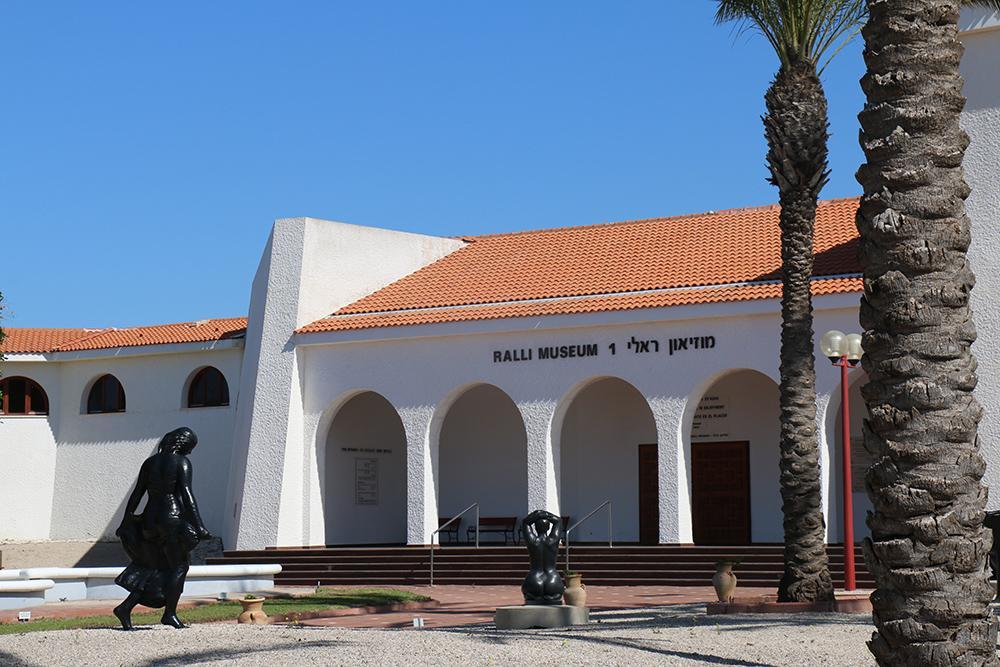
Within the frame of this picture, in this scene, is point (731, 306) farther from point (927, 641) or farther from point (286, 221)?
point (927, 641)

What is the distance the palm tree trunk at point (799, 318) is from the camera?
54.2 feet

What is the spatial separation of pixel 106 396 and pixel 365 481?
268 inches

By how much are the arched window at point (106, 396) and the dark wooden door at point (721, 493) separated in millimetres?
13419

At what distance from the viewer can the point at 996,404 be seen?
21.5 m

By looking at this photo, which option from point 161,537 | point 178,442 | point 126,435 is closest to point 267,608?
point 178,442

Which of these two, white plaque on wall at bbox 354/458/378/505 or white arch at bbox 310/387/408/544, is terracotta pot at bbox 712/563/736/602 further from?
white plaque on wall at bbox 354/458/378/505

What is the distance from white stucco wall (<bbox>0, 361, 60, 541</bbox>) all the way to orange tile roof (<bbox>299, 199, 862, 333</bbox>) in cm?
812

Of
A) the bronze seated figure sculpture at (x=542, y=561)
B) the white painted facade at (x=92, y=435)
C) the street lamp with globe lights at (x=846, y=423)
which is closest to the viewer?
the bronze seated figure sculpture at (x=542, y=561)

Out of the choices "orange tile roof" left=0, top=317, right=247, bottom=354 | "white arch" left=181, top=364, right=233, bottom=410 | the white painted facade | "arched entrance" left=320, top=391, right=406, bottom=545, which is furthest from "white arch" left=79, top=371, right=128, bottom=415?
"arched entrance" left=320, top=391, right=406, bottom=545

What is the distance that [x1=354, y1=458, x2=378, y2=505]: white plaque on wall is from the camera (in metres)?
29.5

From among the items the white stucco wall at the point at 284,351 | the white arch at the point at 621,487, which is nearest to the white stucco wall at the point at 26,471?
the white stucco wall at the point at 284,351

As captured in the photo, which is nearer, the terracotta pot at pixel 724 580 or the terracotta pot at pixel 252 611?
the terracotta pot at pixel 252 611

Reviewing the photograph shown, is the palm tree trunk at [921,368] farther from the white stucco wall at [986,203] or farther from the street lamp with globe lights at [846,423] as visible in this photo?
the white stucco wall at [986,203]

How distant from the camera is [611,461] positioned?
2764 centimetres
